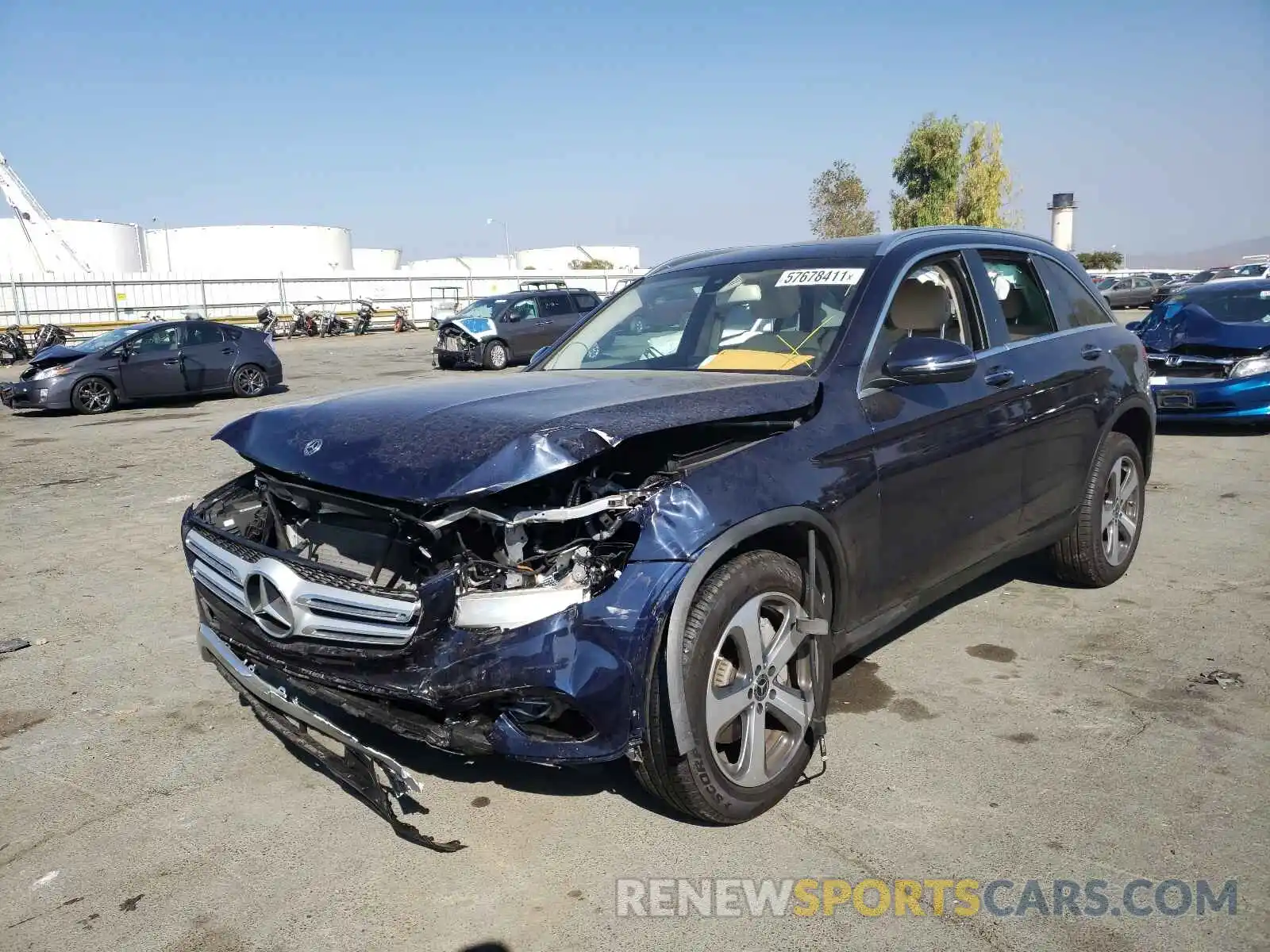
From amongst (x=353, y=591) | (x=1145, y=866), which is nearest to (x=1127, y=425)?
(x=1145, y=866)

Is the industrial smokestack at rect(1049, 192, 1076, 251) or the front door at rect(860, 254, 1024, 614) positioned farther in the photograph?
the industrial smokestack at rect(1049, 192, 1076, 251)

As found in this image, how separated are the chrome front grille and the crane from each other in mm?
52583

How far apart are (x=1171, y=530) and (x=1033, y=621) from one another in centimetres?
237

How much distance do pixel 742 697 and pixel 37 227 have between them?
56.9 metres

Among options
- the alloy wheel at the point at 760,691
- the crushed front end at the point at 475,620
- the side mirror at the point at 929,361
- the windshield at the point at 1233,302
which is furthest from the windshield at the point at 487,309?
the alloy wheel at the point at 760,691

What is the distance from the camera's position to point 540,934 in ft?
8.68

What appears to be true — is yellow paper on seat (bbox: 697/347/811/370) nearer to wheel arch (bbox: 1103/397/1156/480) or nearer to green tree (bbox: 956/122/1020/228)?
wheel arch (bbox: 1103/397/1156/480)

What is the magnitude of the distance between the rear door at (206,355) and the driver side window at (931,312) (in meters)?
15.5

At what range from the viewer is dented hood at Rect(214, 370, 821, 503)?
2.79 metres

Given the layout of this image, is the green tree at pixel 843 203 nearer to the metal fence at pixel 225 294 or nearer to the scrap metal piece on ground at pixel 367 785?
the metal fence at pixel 225 294

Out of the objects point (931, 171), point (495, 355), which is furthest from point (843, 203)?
point (495, 355)

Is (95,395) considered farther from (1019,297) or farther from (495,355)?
(1019,297)

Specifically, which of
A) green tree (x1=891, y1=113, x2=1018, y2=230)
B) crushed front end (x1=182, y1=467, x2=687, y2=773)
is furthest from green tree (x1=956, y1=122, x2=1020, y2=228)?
crushed front end (x1=182, y1=467, x2=687, y2=773)

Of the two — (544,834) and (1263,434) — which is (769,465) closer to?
(544,834)
